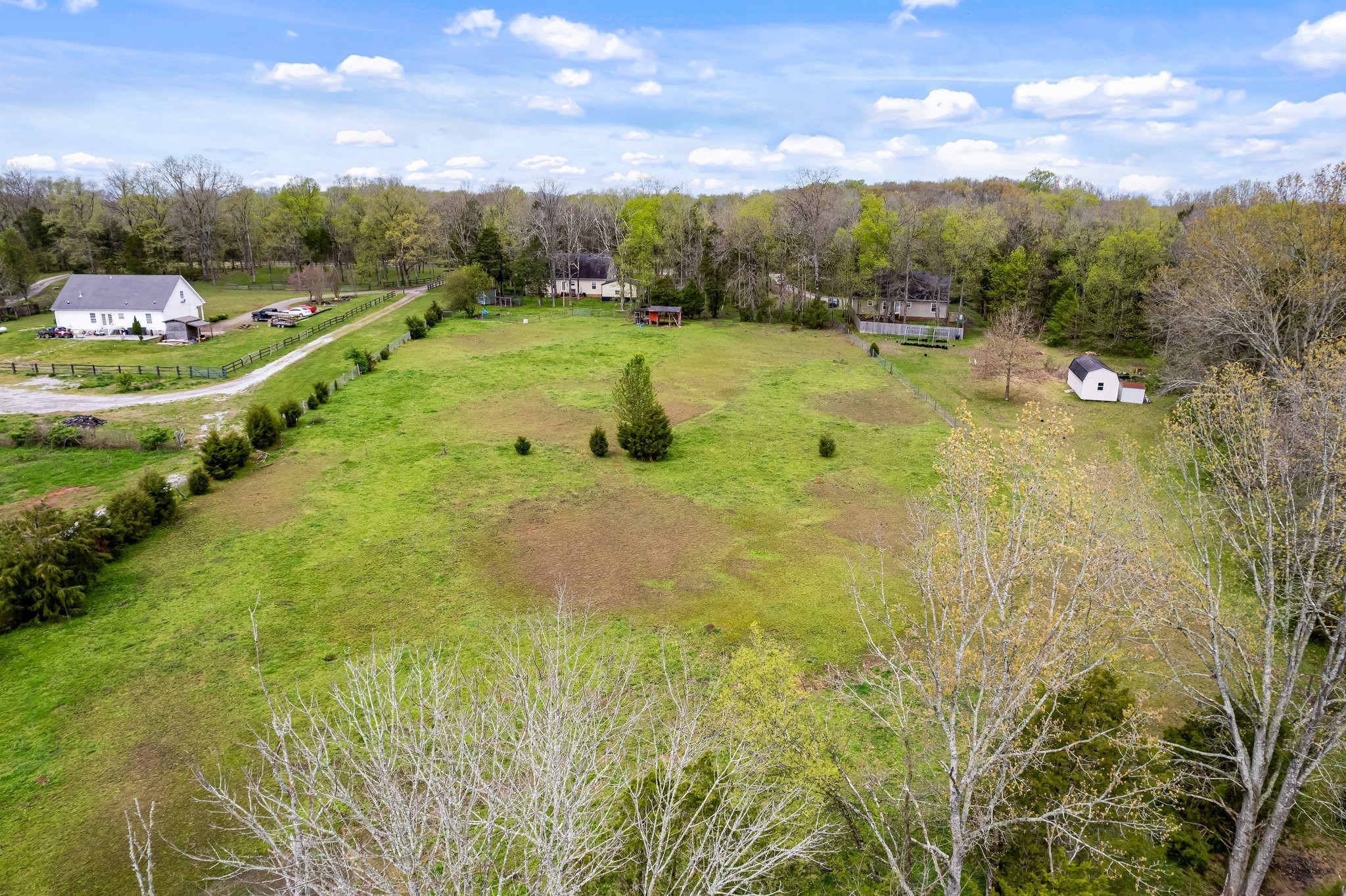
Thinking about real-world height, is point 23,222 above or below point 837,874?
above

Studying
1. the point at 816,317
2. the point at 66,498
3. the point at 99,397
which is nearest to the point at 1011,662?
the point at 66,498

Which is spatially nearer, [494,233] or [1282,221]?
[1282,221]

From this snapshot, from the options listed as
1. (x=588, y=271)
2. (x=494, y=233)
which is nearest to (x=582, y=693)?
(x=494, y=233)

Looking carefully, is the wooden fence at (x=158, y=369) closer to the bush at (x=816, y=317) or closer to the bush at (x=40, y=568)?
the bush at (x=40, y=568)

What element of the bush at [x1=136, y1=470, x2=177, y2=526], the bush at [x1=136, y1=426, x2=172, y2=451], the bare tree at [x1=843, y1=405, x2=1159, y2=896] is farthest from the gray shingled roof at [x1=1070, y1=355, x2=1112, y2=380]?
the bush at [x1=136, y1=426, x2=172, y2=451]

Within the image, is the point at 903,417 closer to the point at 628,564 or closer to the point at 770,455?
the point at 770,455

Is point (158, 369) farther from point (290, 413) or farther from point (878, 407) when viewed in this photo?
point (878, 407)

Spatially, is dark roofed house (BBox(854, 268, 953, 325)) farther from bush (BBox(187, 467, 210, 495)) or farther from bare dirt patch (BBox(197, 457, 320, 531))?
bush (BBox(187, 467, 210, 495))

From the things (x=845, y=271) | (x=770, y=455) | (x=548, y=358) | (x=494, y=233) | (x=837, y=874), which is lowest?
(x=837, y=874)
